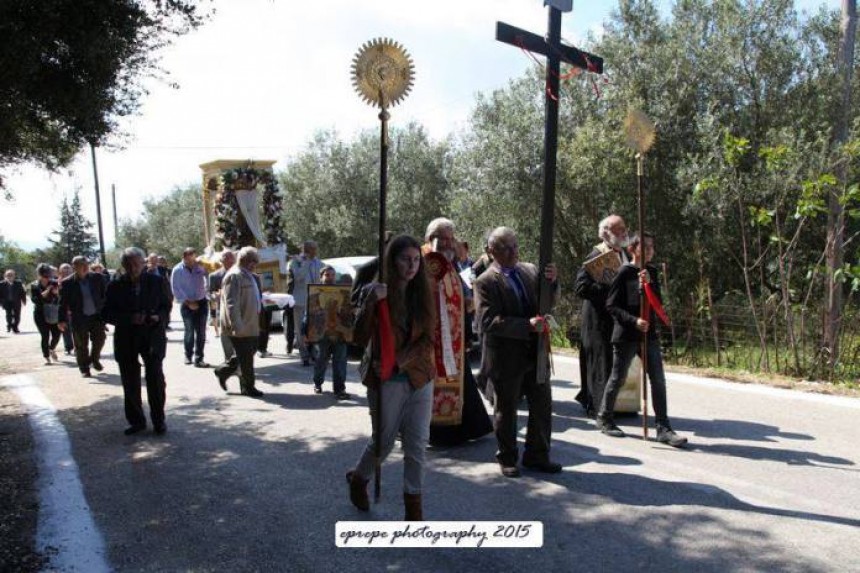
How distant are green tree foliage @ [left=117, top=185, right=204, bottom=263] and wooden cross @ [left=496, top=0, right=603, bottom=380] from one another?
4880 cm

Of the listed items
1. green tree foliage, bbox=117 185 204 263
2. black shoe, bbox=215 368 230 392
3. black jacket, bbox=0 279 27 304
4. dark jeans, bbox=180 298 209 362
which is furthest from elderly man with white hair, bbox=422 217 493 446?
green tree foliage, bbox=117 185 204 263

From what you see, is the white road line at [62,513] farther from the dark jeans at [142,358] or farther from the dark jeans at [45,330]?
the dark jeans at [45,330]

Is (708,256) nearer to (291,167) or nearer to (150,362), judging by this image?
(150,362)

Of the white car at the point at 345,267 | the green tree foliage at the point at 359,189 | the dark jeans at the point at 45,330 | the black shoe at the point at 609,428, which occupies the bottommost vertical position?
the black shoe at the point at 609,428

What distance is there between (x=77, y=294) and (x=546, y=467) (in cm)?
937

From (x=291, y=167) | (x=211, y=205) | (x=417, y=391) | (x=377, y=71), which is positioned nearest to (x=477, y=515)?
(x=417, y=391)

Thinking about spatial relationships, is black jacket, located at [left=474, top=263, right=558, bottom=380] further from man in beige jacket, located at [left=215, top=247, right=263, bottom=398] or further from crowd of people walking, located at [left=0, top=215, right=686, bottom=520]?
man in beige jacket, located at [left=215, top=247, right=263, bottom=398]

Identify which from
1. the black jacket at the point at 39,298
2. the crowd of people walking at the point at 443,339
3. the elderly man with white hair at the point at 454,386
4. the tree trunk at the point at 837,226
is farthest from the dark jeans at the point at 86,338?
the tree trunk at the point at 837,226

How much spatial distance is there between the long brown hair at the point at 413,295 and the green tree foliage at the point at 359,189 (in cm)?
2841

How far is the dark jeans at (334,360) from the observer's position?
870cm

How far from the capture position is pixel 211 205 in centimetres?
1803

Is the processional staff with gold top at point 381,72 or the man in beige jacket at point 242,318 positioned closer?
the processional staff with gold top at point 381,72

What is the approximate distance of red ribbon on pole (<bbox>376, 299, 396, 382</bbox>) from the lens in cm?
421

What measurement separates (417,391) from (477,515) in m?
0.96
